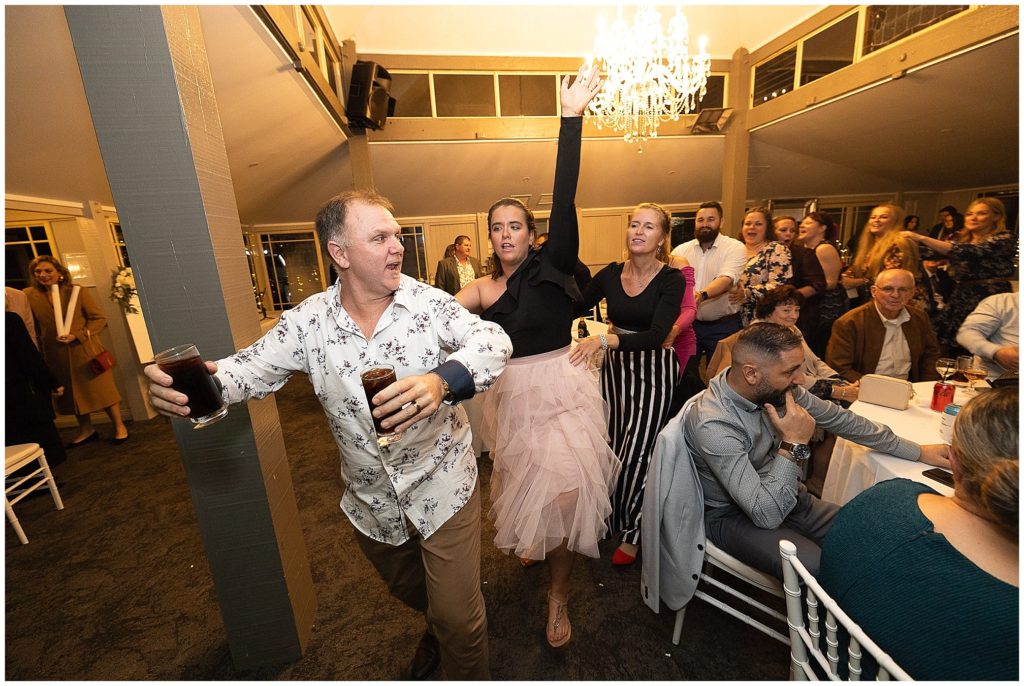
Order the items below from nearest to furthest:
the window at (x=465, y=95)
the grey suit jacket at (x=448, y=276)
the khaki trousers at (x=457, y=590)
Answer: the khaki trousers at (x=457, y=590), the grey suit jacket at (x=448, y=276), the window at (x=465, y=95)

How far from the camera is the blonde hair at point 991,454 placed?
754 millimetres

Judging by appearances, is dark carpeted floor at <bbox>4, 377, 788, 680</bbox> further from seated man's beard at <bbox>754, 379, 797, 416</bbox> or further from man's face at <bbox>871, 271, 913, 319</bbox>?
man's face at <bbox>871, 271, 913, 319</bbox>

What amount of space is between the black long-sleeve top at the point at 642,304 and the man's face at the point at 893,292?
48.4 inches

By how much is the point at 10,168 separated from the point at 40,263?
2.83ft

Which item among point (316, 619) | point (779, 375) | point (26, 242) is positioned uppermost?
point (26, 242)

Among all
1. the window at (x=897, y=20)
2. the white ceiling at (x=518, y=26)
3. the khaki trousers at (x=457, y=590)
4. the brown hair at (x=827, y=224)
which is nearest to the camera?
the khaki trousers at (x=457, y=590)

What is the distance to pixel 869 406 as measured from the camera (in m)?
1.87

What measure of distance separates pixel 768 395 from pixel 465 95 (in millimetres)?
7664

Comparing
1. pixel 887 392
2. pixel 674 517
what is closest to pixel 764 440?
pixel 674 517

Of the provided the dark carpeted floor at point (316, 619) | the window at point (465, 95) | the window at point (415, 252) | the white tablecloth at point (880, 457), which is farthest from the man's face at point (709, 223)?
the window at point (415, 252)

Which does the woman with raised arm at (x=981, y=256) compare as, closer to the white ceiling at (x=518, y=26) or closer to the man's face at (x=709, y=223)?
the man's face at (x=709, y=223)

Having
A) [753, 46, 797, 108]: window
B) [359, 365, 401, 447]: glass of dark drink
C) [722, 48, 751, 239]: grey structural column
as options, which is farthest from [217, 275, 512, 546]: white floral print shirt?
[753, 46, 797, 108]: window

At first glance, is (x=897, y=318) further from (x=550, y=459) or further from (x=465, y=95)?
(x=465, y=95)

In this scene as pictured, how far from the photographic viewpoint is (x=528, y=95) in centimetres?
754
